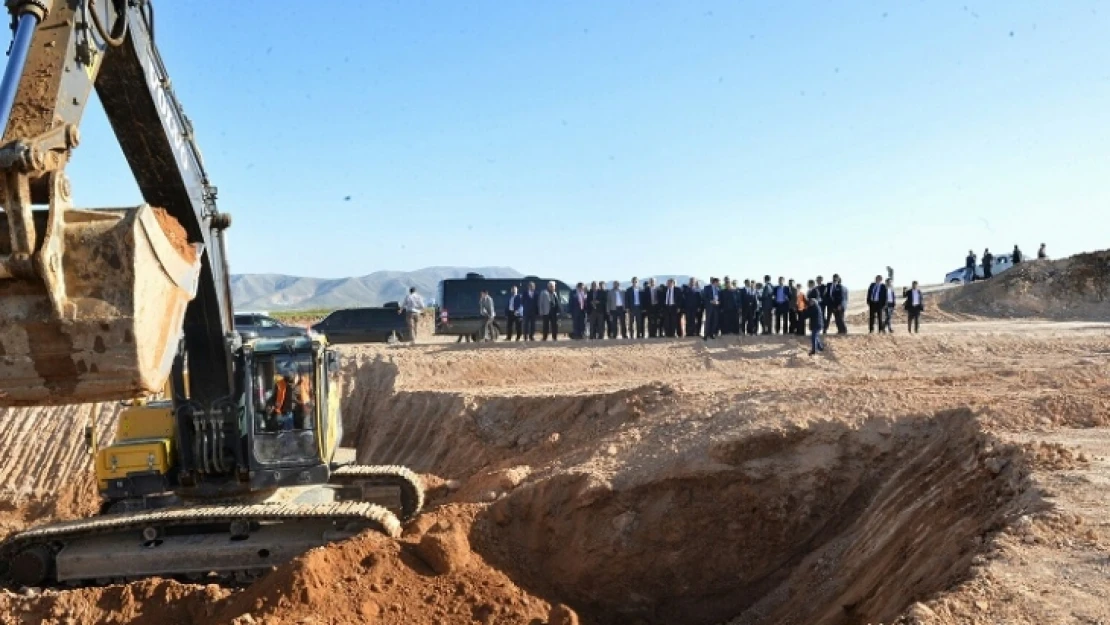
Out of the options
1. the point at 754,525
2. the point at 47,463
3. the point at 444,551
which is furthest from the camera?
the point at 47,463

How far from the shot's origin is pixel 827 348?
18.2 metres

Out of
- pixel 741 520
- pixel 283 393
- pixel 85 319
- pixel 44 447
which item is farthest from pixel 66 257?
pixel 44 447

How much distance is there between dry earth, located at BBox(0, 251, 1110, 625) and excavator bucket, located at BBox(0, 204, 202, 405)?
334 centimetres

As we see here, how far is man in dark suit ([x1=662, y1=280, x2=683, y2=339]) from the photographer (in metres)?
20.9

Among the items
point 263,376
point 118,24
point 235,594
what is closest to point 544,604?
point 235,594

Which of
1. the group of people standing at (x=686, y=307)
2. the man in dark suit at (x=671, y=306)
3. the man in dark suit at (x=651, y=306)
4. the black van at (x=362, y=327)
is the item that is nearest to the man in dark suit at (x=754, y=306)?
the group of people standing at (x=686, y=307)

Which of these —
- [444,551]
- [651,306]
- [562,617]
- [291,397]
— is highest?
[651,306]

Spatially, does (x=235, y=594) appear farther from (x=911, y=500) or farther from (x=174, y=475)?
(x=911, y=500)

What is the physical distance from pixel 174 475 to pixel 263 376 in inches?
60.5

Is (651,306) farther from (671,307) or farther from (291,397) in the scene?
(291,397)

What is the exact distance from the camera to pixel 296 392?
8906 mm

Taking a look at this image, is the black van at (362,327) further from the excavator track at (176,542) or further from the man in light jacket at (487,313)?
the excavator track at (176,542)

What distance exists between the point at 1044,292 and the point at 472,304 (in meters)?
17.9

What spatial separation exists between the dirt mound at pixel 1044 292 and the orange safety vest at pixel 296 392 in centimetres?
2406
